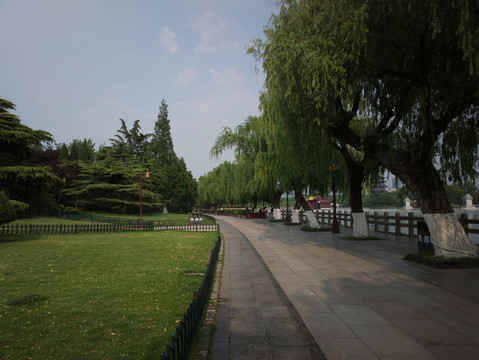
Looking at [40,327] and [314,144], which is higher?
[314,144]

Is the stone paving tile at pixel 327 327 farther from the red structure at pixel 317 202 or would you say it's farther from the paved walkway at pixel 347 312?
the red structure at pixel 317 202

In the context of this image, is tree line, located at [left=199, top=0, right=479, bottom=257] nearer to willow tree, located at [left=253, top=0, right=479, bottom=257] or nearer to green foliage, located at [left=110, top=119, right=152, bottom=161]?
willow tree, located at [left=253, top=0, right=479, bottom=257]

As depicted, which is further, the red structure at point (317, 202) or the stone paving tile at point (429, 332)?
the red structure at point (317, 202)

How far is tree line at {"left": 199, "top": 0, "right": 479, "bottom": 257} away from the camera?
8.27 m

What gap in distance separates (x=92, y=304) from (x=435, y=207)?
968 centimetres

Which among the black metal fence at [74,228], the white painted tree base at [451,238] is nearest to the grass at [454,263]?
the white painted tree base at [451,238]

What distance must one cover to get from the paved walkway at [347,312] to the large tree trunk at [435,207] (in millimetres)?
924

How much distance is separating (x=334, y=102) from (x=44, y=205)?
36725 mm

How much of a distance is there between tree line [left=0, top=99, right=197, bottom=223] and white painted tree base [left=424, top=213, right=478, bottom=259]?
19442 mm

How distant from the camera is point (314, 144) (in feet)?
40.6

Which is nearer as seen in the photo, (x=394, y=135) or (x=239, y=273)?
(x=239, y=273)

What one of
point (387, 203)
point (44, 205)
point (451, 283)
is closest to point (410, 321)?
point (451, 283)

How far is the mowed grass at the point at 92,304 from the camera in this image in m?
3.93

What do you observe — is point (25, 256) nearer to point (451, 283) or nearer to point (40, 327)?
point (40, 327)
